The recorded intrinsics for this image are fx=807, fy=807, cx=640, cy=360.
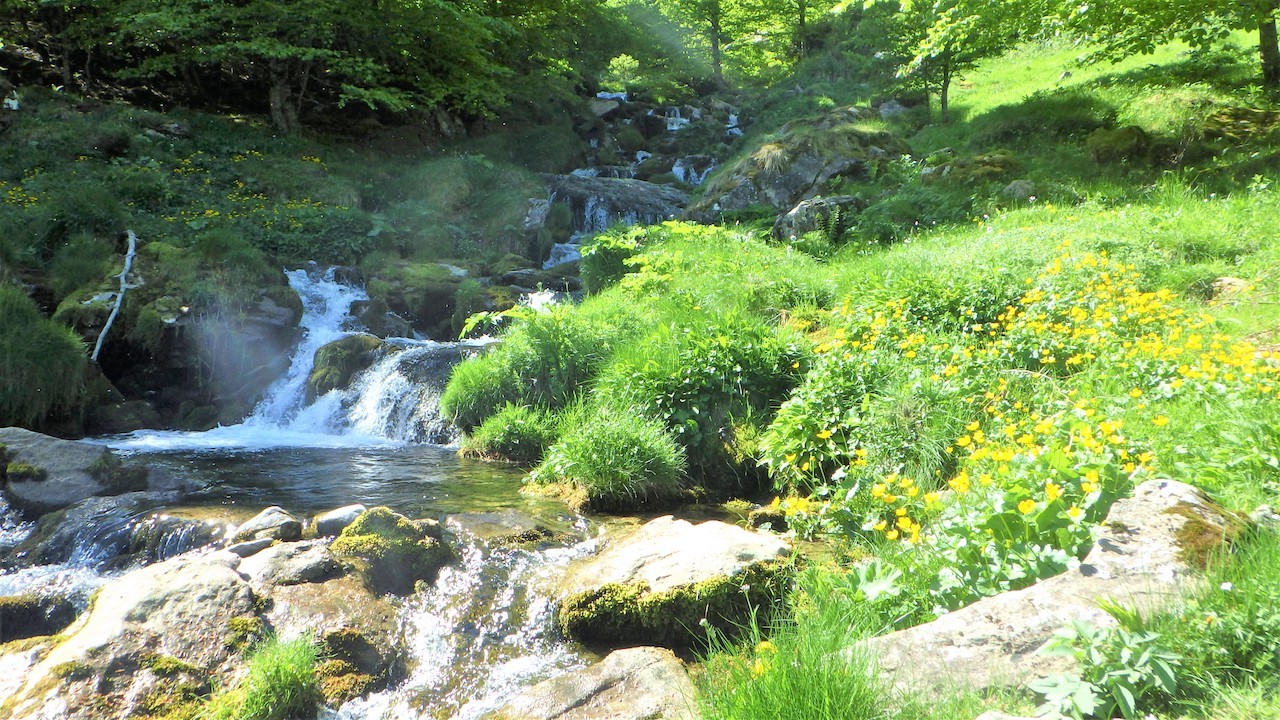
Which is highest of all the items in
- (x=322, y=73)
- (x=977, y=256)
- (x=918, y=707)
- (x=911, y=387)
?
(x=322, y=73)

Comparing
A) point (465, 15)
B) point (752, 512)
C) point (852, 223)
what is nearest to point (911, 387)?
point (752, 512)

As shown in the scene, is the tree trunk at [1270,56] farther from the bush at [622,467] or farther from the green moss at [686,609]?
the green moss at [686,609]

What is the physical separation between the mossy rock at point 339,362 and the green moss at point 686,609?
8.09 m

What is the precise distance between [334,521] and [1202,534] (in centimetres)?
525

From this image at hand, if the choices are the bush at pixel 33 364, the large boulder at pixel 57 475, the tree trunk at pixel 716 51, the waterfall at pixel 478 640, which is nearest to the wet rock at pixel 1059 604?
the waterfall at pixel 478 640

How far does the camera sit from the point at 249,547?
5.53 m

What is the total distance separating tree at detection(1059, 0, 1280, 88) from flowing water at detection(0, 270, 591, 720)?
1028 centimetres

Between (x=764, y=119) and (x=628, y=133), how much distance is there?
4525mm

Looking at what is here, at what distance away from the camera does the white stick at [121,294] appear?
10.8 metres

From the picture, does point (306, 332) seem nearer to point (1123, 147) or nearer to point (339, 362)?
point (339, 362)

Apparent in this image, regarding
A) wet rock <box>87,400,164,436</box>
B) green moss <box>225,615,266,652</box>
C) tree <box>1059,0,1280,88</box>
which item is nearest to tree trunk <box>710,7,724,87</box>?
tree <box>1059,0,1280,88</box>

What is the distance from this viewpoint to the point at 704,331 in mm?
7656

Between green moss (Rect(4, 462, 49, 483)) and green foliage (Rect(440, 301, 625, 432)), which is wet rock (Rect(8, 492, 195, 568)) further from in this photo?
green foliage (Rect(440, 301, 625, 432))

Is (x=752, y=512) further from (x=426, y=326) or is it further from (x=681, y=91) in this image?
(x=681, y=91)
